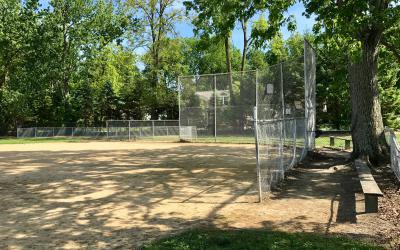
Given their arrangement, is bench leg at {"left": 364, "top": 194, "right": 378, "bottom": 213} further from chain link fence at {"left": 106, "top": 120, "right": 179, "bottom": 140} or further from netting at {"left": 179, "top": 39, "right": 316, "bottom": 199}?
chain link fence at {"left": 106, "top": 120, "right": 179, "bottom": 140}

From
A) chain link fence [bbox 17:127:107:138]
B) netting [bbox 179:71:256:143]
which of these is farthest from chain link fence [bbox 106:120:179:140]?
chain link fence [bbox 17:127:107:138]

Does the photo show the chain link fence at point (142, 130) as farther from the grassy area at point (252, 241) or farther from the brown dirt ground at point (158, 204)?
the grassy area at point (252, 241)

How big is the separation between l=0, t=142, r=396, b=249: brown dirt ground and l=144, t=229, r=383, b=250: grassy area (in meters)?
0.41

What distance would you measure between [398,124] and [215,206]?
2900cm

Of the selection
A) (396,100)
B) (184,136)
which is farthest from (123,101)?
(396,100)

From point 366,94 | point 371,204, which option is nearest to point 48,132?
point 366,94

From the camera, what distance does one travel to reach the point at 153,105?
144ft

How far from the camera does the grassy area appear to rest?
543 centimetres

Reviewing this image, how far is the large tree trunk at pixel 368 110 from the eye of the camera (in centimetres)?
1316

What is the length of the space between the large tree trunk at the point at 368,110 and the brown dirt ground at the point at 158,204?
2.84 ft

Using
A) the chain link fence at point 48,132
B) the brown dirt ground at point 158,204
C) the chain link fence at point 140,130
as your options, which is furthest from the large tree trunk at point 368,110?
the chain link fence at point 48,132

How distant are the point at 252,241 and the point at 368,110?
8961mm

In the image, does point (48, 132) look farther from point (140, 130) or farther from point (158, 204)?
point (158, 204)

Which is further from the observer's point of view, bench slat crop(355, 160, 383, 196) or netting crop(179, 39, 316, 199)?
netting crop(179, 39, 316, 199)
